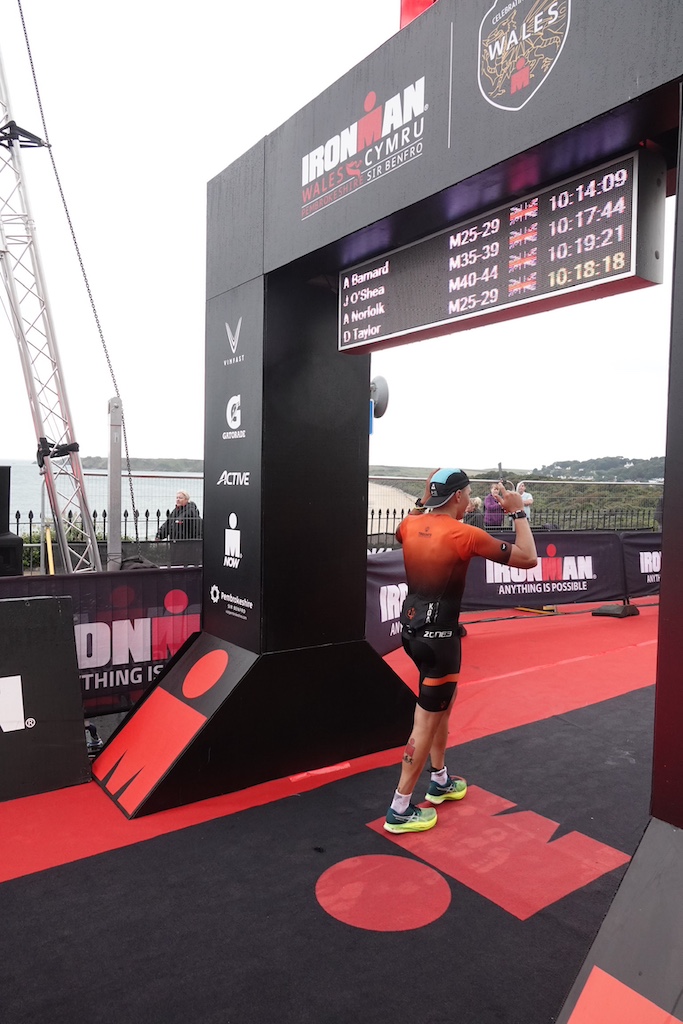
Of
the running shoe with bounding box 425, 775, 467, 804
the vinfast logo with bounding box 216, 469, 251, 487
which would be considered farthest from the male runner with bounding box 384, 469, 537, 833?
the vinfast logo with bounding box 216, 469, 251, 487

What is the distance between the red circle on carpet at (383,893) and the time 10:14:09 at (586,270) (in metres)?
3.03

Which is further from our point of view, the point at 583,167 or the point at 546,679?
the point at 546,679

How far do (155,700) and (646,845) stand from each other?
12.3ft

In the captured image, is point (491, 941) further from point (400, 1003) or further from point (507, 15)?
point (507, 15)

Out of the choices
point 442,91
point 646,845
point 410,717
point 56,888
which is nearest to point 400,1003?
point 646,845

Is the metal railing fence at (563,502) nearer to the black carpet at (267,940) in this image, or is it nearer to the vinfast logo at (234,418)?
the vinfast logo at (234,418)

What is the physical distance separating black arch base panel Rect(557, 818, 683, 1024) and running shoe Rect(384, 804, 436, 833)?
6.09 feet

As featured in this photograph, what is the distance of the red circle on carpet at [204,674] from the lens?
4914 millimetres

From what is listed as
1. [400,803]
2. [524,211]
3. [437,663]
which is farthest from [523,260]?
[400,803]

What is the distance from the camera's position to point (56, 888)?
346cm

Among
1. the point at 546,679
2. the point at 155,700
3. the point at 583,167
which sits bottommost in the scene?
the point at 546,679

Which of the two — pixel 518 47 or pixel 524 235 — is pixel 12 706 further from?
pixel 518 47

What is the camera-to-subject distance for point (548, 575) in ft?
36.3

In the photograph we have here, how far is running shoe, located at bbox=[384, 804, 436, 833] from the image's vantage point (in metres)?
4.01
